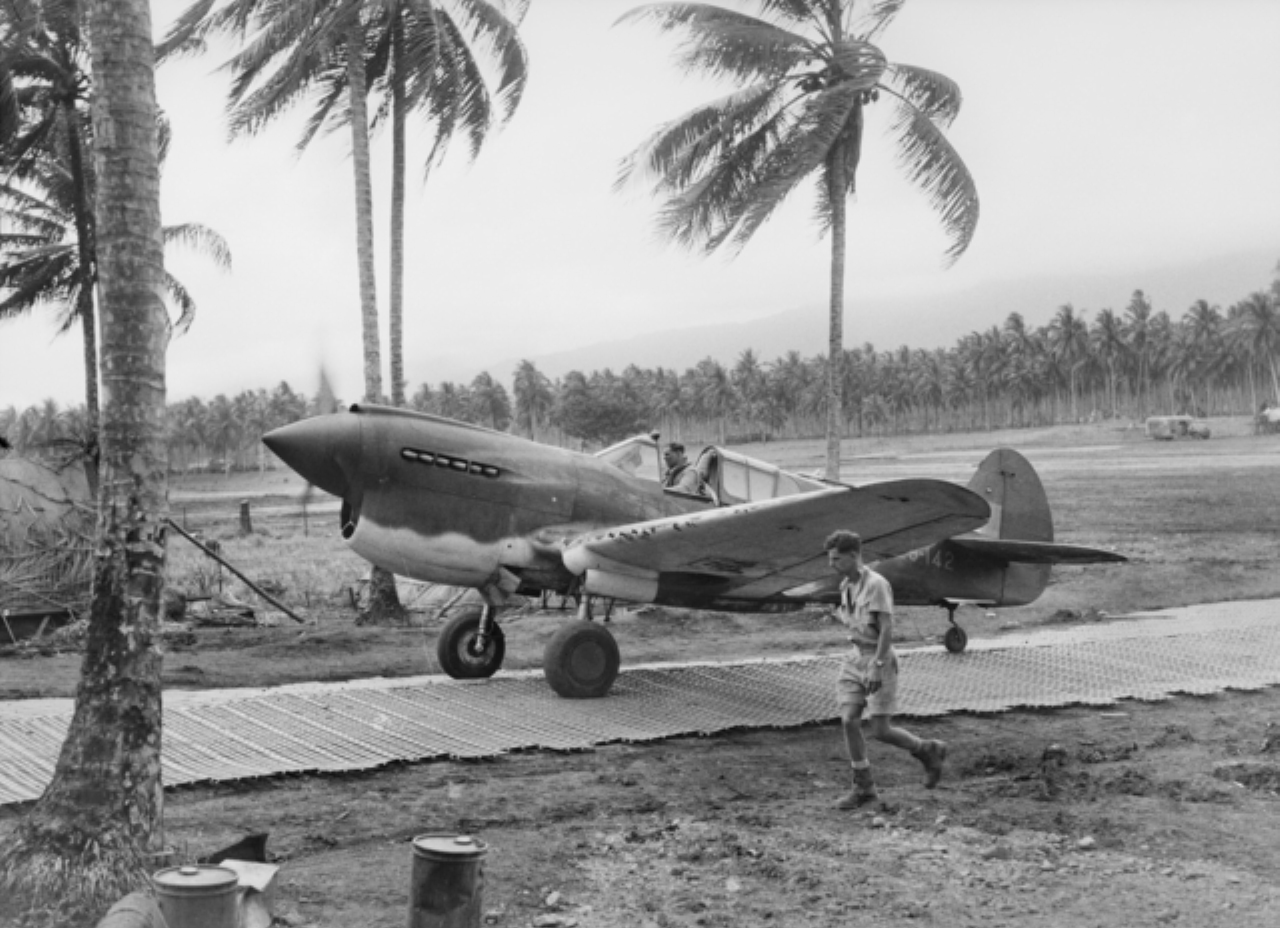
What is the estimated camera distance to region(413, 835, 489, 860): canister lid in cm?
443

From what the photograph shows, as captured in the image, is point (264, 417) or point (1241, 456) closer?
point (1241, 456)

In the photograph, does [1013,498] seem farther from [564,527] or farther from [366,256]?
[366,256]

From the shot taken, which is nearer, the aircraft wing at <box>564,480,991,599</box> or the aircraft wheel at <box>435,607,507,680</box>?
the aircraft wing at <box>564,480,991,599</box>

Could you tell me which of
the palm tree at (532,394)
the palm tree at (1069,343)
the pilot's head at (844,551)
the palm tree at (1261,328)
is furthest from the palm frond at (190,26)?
the palm tree at (1069,343)

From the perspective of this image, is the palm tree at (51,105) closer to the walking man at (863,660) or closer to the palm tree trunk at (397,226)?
the palm tree trunk at (397,226)

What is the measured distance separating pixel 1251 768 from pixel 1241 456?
5005 centimetres

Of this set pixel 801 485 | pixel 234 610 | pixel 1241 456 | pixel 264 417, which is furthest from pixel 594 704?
pixel 264 417

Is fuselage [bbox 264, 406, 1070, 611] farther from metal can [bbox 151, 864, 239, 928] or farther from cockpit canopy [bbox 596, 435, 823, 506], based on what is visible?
metal can [bbox 151, 864, 239, 928]

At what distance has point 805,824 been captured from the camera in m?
6.75

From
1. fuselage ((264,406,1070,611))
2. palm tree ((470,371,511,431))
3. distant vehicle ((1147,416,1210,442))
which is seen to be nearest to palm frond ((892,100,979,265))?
fuselage ((264,406,1070,611))

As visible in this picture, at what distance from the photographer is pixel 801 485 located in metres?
12.4

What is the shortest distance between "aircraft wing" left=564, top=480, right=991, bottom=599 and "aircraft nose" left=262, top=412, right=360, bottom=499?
2.10 metres

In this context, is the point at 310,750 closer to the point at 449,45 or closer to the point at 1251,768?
the point at 1251,768

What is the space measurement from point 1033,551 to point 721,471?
11.7ft
